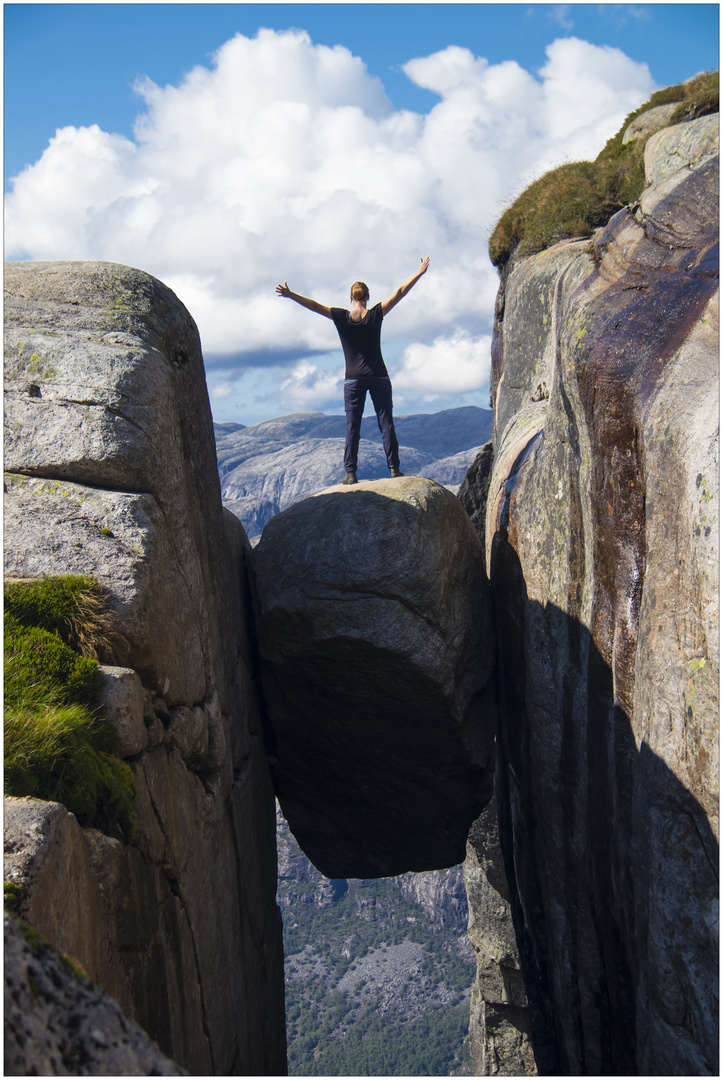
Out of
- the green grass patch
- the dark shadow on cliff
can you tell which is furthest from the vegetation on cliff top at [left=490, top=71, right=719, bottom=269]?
the green grass patch

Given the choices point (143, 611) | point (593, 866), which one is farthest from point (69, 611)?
point (593, 866)

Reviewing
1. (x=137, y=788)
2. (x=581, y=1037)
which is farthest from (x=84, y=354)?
(x=581, y=1037)

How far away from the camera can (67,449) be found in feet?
26.8

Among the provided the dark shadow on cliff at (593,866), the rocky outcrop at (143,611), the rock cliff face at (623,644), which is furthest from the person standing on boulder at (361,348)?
the rocky outcrop at (143,611)

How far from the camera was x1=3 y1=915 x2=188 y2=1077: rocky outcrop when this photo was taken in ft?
10.2

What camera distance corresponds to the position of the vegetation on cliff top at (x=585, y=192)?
17.9 meters

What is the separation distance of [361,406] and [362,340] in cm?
142

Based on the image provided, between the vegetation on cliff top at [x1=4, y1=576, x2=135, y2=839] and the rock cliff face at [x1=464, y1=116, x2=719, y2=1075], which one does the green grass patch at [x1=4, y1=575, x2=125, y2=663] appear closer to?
the vegetation on cliff top at [x1=4, y1=576, x2=135, y2=839]

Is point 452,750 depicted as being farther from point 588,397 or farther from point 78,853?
point 78,853

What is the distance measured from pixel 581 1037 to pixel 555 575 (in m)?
7.89

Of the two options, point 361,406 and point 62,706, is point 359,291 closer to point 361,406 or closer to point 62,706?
point 361,406

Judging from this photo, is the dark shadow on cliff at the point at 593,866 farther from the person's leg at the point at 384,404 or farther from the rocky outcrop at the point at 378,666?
the person's leg at the point at 384,404

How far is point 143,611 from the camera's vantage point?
7789mm

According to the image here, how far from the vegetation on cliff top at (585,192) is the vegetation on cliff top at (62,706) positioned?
1633cm
